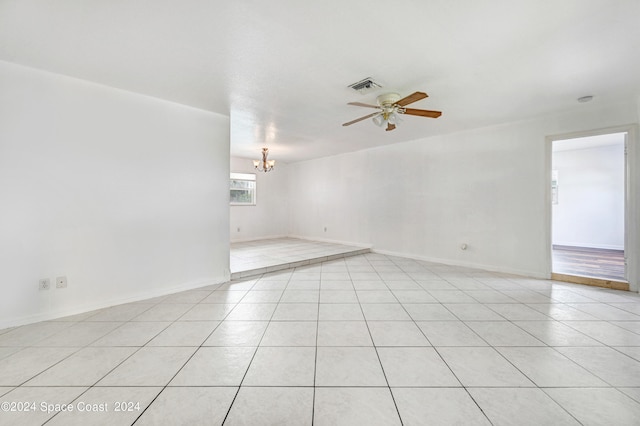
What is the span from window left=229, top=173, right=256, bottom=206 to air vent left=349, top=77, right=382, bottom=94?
533cm

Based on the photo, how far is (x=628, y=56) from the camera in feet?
7.57

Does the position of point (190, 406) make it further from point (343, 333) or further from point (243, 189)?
point (243, 189)

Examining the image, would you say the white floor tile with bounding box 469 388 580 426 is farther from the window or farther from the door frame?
the window

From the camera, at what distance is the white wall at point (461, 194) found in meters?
3.96

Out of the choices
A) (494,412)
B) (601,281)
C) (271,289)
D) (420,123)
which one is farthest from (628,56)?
(271,289)

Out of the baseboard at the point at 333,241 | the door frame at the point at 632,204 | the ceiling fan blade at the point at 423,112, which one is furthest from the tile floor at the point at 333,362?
the baseboard at the point at 333,241

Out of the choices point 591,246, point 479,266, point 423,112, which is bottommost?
point 479,266

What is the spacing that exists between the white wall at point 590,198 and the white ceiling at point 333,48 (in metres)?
4.24

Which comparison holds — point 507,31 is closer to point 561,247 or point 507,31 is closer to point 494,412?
point 494,412

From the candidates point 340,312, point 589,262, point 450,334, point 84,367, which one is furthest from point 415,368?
point 589,262

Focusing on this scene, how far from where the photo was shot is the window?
7.39m

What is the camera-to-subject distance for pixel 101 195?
287 cm

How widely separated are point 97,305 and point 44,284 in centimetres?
51

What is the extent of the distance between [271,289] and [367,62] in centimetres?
297
